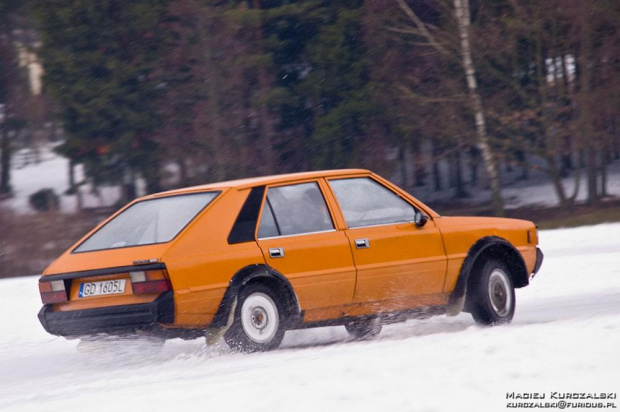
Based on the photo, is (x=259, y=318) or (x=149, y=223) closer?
(x=259, y=318)

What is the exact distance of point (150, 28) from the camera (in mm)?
41750

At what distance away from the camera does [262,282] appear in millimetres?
8305

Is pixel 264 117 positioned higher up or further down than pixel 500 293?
higher up

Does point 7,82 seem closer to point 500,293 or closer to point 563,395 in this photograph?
point 500,293

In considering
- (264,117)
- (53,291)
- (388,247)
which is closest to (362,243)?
(388,247)

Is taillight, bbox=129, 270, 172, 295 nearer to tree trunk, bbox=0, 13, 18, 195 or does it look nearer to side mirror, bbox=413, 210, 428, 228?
side mirror, bbox=413, 210, 428, 228

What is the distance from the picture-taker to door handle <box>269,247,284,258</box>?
329 inches

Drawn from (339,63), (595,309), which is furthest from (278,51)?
(595,309)

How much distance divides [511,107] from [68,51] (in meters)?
17.3

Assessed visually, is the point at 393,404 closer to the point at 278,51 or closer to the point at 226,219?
the point at 226,219

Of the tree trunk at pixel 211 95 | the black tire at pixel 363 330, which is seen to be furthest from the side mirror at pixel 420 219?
the tree trunk at pixel 211 95

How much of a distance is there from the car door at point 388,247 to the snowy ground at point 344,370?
0.42 metres

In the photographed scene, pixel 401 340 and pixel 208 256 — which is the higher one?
pixel 208 256

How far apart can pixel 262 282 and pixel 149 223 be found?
1063 millimetres
